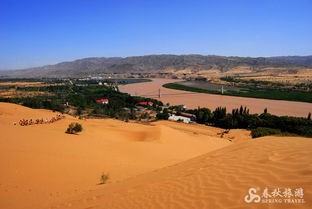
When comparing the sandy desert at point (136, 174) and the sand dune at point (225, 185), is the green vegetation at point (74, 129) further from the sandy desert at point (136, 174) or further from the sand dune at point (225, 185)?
the sand dune at point (225, 185)

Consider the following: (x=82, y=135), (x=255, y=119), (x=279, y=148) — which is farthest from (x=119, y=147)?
(x=255, y=119)

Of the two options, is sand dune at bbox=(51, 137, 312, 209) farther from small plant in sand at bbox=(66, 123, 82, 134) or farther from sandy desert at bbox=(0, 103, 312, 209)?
small plant in sand at bbox=(66, 123, 82, 134)

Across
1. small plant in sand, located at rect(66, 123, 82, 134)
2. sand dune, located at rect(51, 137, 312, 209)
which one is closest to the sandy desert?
sand dune, located at rect(51, 137, 312, 209)

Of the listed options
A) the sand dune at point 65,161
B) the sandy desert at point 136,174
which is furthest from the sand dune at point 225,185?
the sand dune at point 65,161
